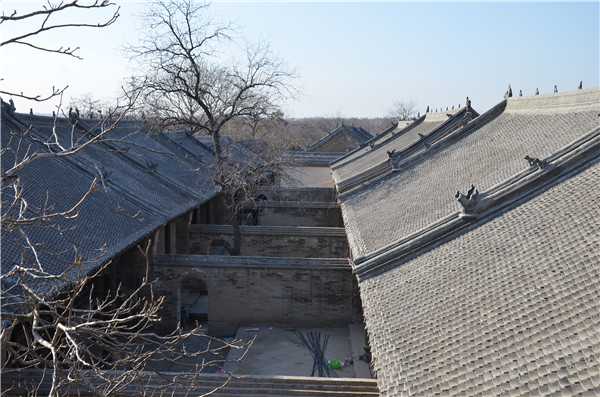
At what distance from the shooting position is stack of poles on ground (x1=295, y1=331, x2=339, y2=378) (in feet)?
42.1

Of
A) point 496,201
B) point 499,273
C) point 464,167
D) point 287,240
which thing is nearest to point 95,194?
point 287,240

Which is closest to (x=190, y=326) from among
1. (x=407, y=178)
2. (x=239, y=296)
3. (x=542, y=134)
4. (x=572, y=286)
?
(x=239, y=296)

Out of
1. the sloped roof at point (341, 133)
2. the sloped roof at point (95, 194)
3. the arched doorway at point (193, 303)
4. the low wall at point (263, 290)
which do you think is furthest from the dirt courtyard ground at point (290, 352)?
the sloped roof at point (341, 133)

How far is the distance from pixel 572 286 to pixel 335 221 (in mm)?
18935

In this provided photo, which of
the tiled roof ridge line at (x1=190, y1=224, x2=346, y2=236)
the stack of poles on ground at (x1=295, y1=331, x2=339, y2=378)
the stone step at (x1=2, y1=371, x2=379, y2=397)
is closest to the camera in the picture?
the stone step at (x1=2, y1=371, x2=379, y2=397)

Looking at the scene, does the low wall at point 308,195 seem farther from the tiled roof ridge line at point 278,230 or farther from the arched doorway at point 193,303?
the arched doorway at point 193,303

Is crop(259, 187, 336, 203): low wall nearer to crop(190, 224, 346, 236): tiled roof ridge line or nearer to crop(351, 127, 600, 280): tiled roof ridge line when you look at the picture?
crop(190, 224, 346, 236): tiled roof ridge line

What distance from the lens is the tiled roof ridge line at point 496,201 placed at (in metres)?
9.66

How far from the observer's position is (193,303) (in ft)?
58.3

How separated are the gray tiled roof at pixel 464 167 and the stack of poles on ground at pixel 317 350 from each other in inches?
106

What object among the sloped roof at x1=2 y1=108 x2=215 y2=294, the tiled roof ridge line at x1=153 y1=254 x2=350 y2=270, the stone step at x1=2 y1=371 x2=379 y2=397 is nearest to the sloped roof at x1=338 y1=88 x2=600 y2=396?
the stone step at x1=2 y1=371 x2=379 y2=397

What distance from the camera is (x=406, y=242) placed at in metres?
10.5

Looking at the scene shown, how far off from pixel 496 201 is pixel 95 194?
354 inches

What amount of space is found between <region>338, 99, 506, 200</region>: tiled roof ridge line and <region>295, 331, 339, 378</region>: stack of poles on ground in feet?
15.8
